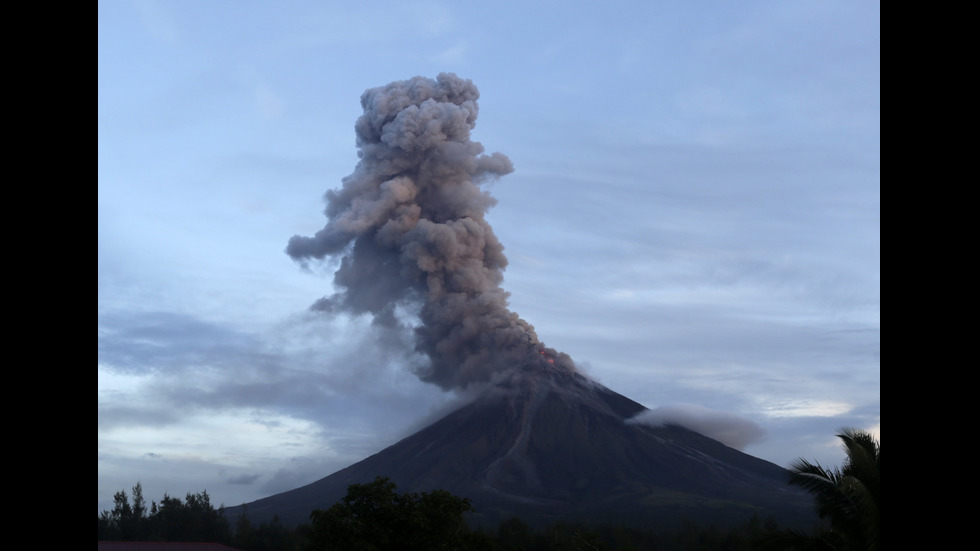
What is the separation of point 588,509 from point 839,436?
91.0 m

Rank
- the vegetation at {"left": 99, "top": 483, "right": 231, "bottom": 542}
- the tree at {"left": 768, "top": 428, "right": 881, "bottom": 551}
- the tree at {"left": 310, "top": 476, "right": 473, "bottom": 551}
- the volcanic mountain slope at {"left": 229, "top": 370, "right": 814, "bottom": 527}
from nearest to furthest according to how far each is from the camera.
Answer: the tree at {"left": 768, "top": 428, "right": 881, "bottom": 551}, the tree at {"left": 310, "top": 476, "right": 473, "bottom": 551}, the vegetation at {"left": 99, "top": 483, "right": 231, "bottom": 542}, the volcanic mountain slope at {"left": 229, "top": 370, "right": 814, "bottom": 527}

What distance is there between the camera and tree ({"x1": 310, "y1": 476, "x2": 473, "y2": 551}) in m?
22.2

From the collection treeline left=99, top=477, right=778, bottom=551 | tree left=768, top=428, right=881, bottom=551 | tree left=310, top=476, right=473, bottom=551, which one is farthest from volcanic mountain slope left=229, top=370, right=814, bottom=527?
tree left=768, top=428, right=881, bottom=551

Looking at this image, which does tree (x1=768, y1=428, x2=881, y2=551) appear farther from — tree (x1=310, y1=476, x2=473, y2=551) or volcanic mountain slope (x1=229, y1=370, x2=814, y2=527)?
volcanic mountain slope (x1=229, y1=370, x2=814, y2=527)

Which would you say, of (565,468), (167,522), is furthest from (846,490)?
(565,468)

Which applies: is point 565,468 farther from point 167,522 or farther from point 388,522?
point 388,522

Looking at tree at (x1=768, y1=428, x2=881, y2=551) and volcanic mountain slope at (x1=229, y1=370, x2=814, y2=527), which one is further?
volcanic mountain slope at (x1=229, y1=370, x2=814, y2=527)

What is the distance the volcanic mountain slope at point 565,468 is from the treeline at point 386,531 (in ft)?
44.8

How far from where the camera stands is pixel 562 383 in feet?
→ 423

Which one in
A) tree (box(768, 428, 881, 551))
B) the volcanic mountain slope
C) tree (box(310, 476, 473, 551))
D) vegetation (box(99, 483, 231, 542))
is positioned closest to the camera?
tree (box(768, 428, 881, 551))

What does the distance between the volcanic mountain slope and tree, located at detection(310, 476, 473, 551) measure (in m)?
71.6

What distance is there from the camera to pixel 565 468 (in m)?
116
